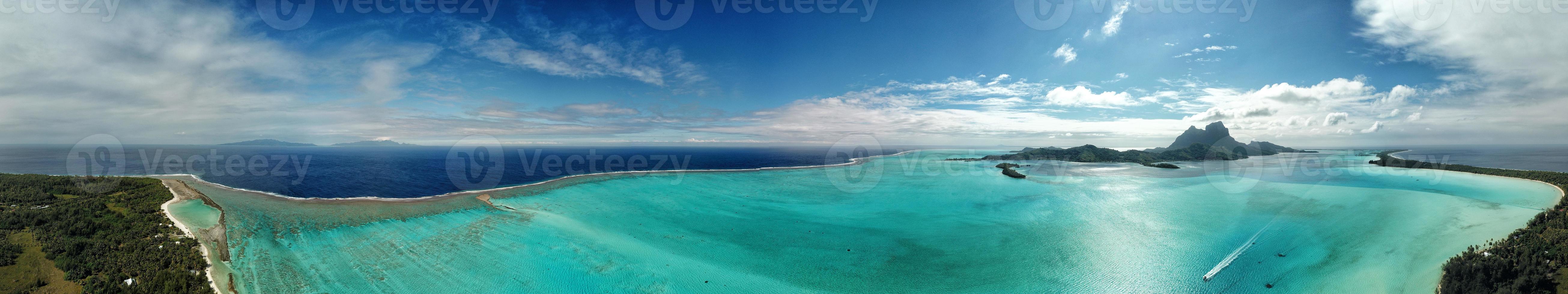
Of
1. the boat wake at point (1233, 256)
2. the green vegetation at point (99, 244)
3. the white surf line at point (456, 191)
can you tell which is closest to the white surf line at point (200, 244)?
the green vegetation at point (99, 244)

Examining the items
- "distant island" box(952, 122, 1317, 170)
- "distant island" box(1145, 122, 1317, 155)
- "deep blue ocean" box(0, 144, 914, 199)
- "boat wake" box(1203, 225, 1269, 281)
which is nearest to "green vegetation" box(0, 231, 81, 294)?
"deep blue ocean" box(0, 144, 914, 199)

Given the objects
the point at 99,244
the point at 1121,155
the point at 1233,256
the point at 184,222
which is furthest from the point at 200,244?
the point at 1121,155

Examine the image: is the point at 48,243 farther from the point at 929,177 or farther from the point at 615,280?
the point at 929,177

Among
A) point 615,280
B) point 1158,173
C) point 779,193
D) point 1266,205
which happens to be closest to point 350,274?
point 615,280

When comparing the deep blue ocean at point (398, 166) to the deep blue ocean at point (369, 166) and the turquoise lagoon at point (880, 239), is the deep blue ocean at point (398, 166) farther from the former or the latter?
the turquoise lagoon at point (880, 239)

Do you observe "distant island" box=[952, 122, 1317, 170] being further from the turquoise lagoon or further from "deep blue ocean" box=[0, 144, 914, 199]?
"deep blue ocean" box=[0, 144, 914, 199]

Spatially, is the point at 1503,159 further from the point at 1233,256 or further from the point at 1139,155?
the point at 1233,256
